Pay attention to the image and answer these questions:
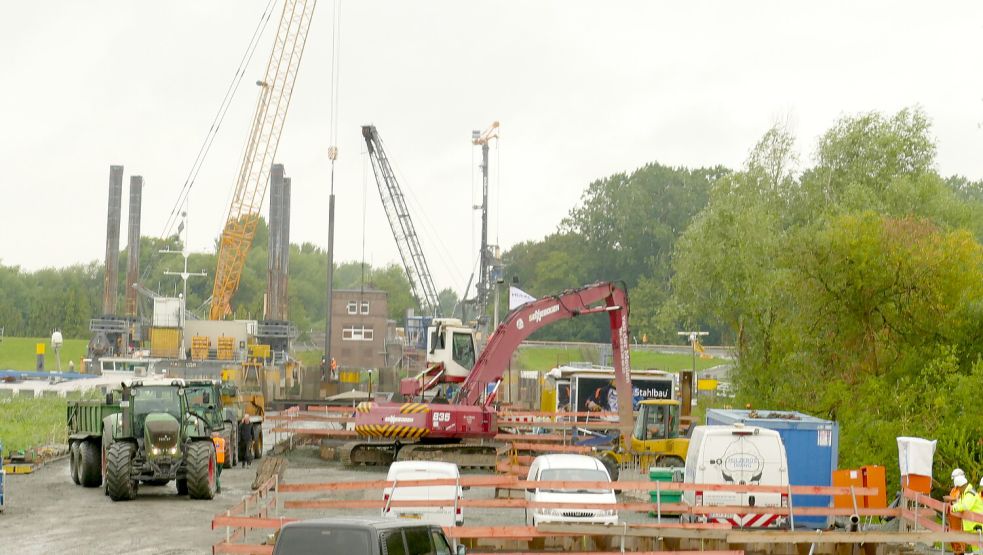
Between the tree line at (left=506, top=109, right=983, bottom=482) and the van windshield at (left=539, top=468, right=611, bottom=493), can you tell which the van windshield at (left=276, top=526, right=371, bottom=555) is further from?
the tree line at (left=506, top=109, right=983, bottom=482)

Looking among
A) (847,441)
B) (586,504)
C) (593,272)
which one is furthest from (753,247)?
(593,272)

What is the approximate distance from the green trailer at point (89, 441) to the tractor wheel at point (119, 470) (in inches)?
78.9

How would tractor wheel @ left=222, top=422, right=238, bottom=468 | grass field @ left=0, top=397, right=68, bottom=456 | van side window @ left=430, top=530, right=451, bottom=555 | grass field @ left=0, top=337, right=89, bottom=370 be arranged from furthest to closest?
grass field @ left=0, top=337, right=89, bottom=370
grass field @ left=0, top=397, right=68, bottom=456
tractor wheel @ left=222, top=422, right=238, bottom=468
van side window @ left=430, top=530, right=451, bottom=555

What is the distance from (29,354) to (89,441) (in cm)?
13205

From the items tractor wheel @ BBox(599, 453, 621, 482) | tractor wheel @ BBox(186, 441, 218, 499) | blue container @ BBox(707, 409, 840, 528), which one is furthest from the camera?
tractor wheel @ BBox(599, 453, 621, 482)

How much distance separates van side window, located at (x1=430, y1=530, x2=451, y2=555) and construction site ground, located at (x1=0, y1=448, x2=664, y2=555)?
27.1 ft

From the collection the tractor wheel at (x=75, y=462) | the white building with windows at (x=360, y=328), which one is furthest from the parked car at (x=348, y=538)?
the white building with windows at (x=360, y=328)

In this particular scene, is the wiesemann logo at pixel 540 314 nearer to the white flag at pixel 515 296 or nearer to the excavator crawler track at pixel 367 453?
the excavator crawler track at pixel 367 453

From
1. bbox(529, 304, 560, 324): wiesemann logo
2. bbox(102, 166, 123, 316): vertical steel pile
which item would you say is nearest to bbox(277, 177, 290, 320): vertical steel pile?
bbox(102, 166, 123, 316): vertical steel pile

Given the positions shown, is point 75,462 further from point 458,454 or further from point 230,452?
point 458,454

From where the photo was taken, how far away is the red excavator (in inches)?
1604

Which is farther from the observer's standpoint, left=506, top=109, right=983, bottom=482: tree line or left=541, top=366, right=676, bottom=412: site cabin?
left=541, top=366, right=676, bottom=412: site cabin

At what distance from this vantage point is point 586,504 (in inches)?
946

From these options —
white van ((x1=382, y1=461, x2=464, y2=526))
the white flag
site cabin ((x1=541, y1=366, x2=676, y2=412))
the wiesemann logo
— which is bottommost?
white van ((x1=382, y1=461, x2=464, y2=526))
